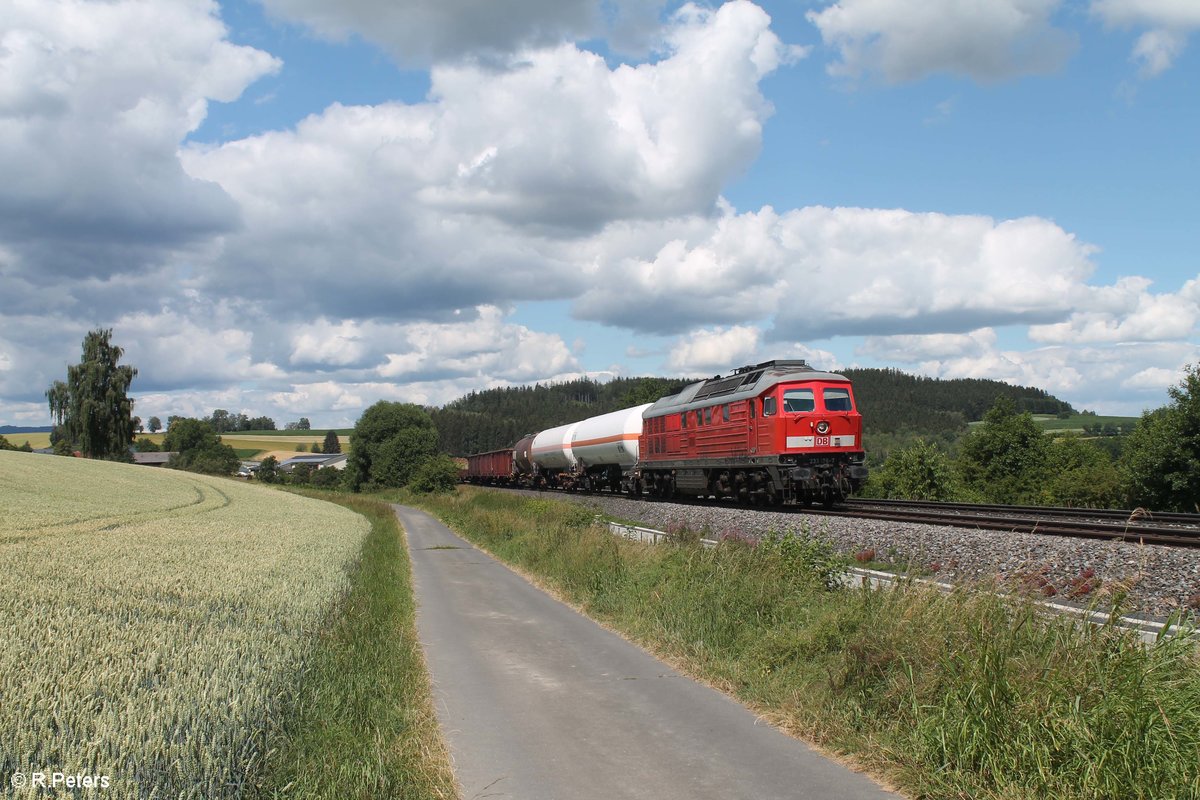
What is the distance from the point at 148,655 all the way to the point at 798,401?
781 inches

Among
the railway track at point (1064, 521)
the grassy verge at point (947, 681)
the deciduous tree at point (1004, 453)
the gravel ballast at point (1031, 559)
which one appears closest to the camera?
the grassy verge at point (947, 681)

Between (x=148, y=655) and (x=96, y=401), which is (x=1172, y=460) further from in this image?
(x=96, y=401)

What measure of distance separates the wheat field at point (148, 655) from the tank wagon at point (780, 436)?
1277cm

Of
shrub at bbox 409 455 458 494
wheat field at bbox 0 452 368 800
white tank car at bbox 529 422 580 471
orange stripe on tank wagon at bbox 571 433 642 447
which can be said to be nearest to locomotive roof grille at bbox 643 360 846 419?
orange stripe on tank wagon at bbox 571 433 642 447

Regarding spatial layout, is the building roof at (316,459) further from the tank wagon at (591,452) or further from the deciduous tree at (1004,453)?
the deciduous tree at (1004,453)

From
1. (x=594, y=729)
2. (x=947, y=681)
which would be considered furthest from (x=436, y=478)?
(x=947, y=681)

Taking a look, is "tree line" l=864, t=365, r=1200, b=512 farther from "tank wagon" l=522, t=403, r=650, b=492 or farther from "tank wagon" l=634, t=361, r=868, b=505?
"tank wagon" l=522, t=403, r=650, b=492

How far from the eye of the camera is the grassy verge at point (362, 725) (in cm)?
569

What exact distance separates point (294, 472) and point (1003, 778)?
433 feet

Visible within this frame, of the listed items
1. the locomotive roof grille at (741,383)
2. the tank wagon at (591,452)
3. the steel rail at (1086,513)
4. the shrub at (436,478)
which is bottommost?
the shrub at (436,478)

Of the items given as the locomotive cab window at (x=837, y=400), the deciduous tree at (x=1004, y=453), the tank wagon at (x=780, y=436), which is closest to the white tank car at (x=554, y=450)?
the tank wagon at (x=780, y=436)

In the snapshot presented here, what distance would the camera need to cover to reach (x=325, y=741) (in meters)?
6.47

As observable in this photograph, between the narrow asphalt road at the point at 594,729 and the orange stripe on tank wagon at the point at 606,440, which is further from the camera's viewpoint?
the orange stripe on tank wagon at the point at 606,440

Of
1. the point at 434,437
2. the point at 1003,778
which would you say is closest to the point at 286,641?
the point at 1003,778
